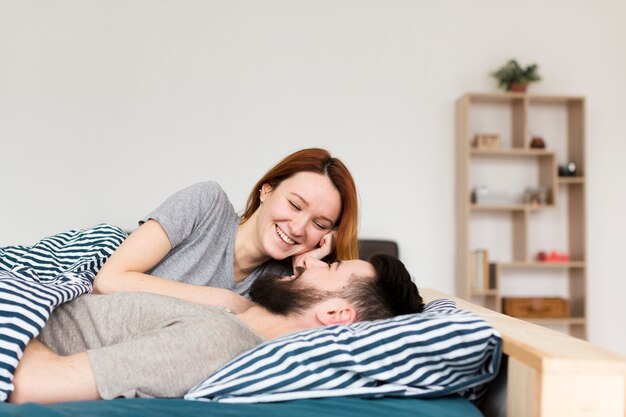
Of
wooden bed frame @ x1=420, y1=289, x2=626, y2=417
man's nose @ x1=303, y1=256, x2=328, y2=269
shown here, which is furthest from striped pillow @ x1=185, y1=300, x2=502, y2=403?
man's nose @ x1=303, y1=256, x2=328, y2=269

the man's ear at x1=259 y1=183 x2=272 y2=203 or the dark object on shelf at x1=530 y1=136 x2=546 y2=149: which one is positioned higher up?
the dark object on shelf at x1=530 y1=136 x2=546 y2=149

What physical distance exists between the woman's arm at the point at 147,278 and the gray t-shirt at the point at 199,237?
54 millimetres

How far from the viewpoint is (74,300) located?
4.89 feet

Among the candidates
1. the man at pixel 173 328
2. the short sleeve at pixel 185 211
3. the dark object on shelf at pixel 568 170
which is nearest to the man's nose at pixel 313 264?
the man at pixel 173 328

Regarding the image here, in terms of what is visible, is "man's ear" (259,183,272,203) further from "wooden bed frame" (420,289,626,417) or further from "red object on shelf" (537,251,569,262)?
"red object on shelf" (537,251,569,262)

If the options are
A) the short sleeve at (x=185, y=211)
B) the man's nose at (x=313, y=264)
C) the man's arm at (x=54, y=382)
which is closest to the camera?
the man's arm at (x=54, y=382)

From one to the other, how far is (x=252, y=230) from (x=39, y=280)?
2.17 ft

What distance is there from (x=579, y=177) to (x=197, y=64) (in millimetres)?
2564

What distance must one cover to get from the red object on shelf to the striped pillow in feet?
11.2

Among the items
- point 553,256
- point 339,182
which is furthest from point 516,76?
point 339,182

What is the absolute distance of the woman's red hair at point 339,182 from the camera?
2139mm

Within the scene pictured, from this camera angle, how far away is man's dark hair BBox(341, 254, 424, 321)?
1.56 meters

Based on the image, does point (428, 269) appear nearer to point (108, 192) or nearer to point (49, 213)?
point (108, 192)

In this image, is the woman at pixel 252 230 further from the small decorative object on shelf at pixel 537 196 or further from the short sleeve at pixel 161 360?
the small decorative object on shelf at pixel 537 196
